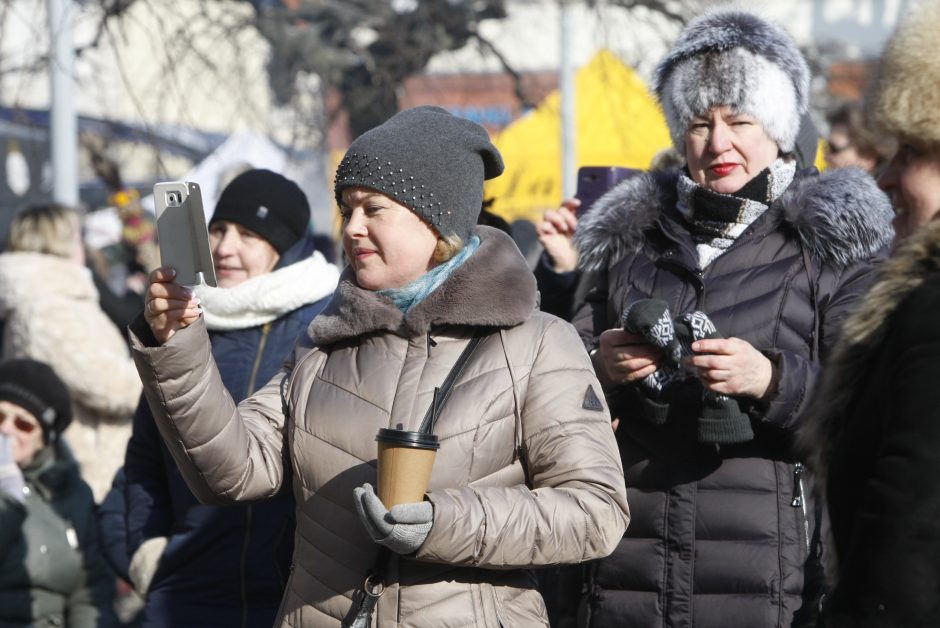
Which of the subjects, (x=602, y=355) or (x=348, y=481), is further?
(x=602, y=355)

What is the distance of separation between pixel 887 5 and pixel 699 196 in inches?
1218

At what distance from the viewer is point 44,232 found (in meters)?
6.17

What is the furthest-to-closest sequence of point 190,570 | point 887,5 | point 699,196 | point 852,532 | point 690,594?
point 887,5 → point 190,570 → point 699,196 → point 690,594 → point 852,532

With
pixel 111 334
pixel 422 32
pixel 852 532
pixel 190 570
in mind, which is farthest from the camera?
pixel 422 32

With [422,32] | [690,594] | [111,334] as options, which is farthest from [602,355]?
[422,32]

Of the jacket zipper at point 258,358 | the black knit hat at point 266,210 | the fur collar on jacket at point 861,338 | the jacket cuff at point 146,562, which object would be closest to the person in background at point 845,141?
the black knit hat at point 266,210

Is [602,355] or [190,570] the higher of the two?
[602,355]

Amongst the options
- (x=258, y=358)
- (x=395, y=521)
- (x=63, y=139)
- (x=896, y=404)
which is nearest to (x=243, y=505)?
(x=258, y=358)

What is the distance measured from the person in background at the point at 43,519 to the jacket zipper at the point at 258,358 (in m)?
1.17

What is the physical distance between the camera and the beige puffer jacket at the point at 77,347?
574 centimetres

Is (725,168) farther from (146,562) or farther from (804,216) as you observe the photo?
(146,562)

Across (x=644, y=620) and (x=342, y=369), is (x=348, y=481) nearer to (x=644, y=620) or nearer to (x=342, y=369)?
(x=342, y=369)

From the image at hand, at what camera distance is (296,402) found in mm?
2857

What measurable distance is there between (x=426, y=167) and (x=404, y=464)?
74cm
